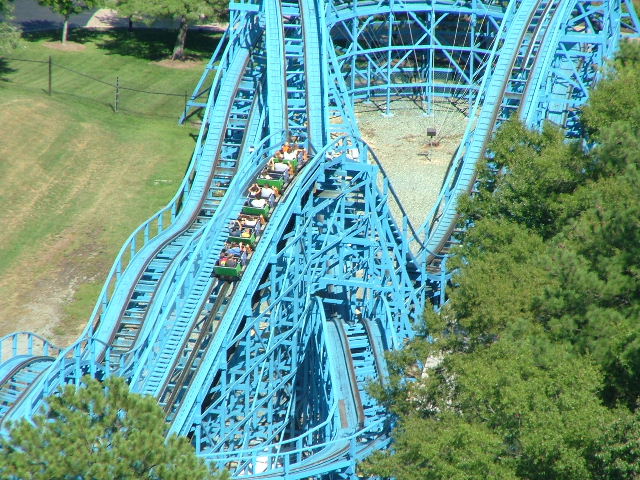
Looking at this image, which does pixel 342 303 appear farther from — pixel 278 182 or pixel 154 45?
pixel 154 45

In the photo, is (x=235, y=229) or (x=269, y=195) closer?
(x=235, y=229)

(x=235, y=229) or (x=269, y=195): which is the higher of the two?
(x=269, y=195)

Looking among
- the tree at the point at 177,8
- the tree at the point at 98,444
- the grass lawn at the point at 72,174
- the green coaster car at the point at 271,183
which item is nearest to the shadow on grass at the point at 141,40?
the grass lawn at the point at 72,174

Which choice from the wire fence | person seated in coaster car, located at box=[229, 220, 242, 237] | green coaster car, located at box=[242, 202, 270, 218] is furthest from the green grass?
person seated in coaster car, located at box=[229, 220, 242, 237]

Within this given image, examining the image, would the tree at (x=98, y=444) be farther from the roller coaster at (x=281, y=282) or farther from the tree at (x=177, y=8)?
the tree at (x=177, y=8)

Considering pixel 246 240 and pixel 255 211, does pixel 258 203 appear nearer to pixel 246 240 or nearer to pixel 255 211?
pixel 255 211

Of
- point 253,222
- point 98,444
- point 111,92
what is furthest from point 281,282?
point 111,92
